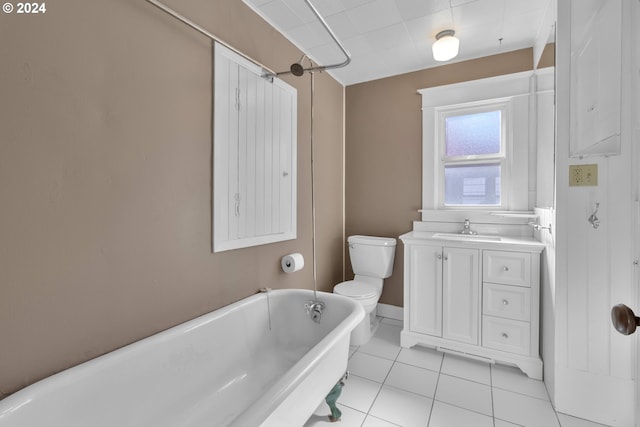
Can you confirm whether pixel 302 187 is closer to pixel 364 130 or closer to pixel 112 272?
pixel 364 130

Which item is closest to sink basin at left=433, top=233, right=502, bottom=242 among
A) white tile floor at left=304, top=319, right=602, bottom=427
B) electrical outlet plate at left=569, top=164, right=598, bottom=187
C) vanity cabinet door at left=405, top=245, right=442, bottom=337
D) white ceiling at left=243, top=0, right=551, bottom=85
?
vanity cabinet door at left=405, top=245, right=442, bottom=337

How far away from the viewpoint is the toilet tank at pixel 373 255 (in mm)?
2617

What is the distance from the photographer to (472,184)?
8.56 feet

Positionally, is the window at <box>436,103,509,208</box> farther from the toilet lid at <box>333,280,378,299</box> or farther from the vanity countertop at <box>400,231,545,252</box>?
the toilet lid at <box>333,280,378,299</box>

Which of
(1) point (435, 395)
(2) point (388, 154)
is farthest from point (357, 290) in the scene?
(2) point (388, 154)

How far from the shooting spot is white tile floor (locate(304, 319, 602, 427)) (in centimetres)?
157

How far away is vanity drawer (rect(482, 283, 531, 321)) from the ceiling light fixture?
5.64ft

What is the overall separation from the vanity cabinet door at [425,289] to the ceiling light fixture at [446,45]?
4.77 ft

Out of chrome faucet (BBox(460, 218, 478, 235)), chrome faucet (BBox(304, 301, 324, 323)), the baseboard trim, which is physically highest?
chrome faucet (BBox(460, 218, 478, 235))

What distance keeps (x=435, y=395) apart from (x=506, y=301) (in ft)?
2.65

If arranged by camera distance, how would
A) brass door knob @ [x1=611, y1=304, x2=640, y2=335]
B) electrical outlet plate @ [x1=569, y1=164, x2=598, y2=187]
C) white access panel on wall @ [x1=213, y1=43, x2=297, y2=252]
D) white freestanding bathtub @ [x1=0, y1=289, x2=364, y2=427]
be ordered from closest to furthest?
brass door knob @ [x1=611, y1=304, x2=640, y2=335] < white freestanding bathtub @ [x1=0, y1=289, x2=364, y2=427] < electrical outlet plate @ [x1=569, y1=164, x2=598, y2=187] < white access panel on wall @ [x1=213, y1=43, x2=297, y2=252]

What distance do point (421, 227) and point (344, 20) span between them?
1.83m

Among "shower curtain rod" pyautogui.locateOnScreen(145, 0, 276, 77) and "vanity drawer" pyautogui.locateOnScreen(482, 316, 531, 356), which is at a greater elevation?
"shower curtain rod" pyautogui.locateOnScreen(145, 0, 276, 77)

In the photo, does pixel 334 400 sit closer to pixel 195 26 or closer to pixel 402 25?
pixel 195 26
